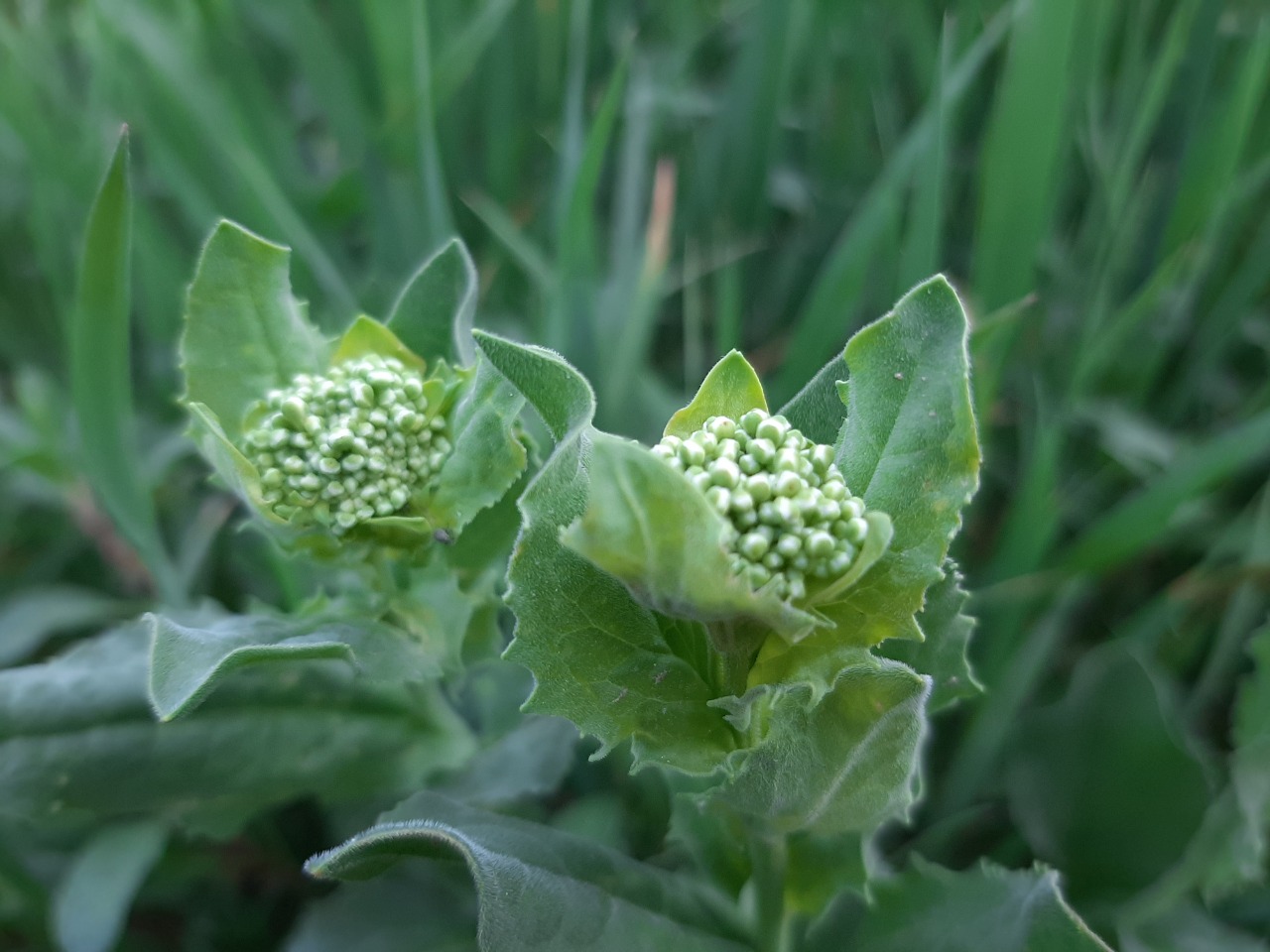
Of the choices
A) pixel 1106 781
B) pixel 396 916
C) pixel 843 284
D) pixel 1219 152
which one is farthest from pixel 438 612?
pixel 1219 152

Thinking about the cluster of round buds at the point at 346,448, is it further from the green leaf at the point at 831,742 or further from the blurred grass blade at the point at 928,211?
the blurred grass blade at the point at 928,211

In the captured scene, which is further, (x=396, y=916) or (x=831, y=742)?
(x=396, y=916)

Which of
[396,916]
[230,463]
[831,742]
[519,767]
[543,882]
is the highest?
[230,463]

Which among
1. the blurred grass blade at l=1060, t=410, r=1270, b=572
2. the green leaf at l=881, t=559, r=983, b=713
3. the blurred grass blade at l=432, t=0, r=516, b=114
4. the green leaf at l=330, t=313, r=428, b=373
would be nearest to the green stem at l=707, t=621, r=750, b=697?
the green leaf at l=881, t=559, r=983, b=713

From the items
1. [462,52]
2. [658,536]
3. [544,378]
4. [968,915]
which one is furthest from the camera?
[462,52]

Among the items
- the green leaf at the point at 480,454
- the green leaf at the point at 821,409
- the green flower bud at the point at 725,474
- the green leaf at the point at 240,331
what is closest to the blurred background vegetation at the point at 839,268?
the green leaf at the point at 240,331

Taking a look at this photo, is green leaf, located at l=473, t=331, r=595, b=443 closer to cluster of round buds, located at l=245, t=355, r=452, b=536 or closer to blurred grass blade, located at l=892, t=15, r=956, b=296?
cluster of round buds, located at l=245, t=355, r=452, b=536

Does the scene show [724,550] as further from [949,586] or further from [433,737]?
[433,737]

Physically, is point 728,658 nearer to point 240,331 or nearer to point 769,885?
point 769,885
